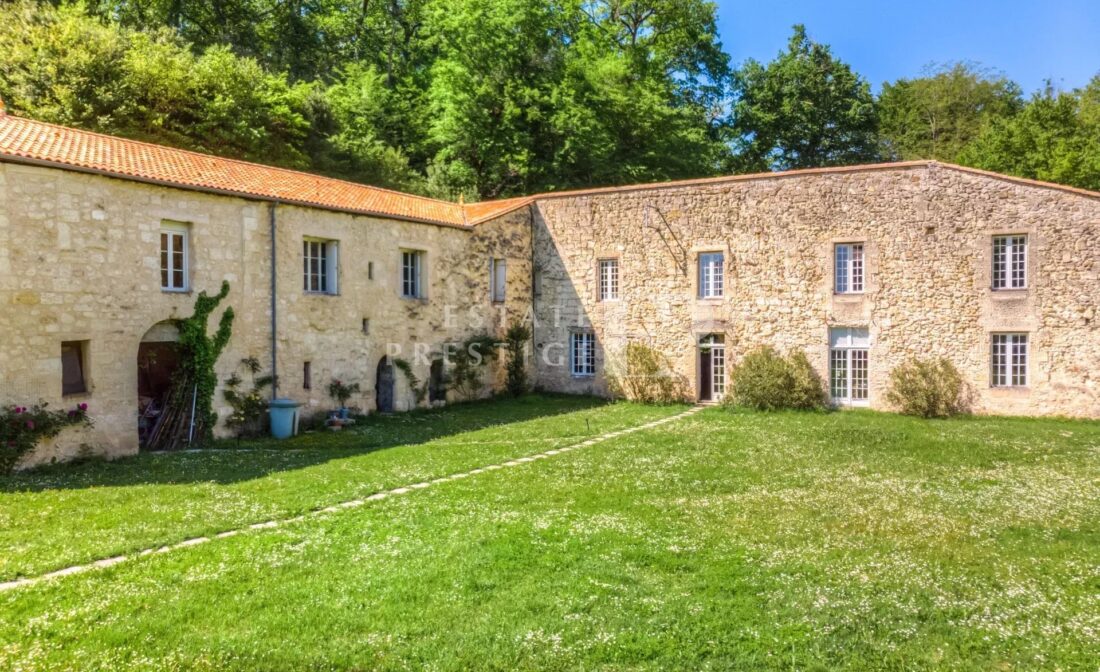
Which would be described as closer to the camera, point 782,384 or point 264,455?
point 264,455

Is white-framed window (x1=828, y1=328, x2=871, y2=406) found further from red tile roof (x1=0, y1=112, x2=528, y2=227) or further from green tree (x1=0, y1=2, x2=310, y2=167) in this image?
green tree (x1=0, y1=2, x2=310, y2=167)

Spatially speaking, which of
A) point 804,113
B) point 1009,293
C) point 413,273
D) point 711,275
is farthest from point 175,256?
point 804,113

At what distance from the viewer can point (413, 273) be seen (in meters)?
21.2

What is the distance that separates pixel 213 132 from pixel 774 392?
22399mm

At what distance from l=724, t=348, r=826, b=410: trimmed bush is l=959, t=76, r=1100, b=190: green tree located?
16.8 m

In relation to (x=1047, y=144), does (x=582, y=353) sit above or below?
below

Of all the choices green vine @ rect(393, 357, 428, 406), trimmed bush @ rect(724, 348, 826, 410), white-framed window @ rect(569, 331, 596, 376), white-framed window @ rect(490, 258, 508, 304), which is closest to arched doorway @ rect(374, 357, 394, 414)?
green vine @ rect(393, 357, 428, 406)

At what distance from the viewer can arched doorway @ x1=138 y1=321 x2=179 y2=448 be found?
49.0ft

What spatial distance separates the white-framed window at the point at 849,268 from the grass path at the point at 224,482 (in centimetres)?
758

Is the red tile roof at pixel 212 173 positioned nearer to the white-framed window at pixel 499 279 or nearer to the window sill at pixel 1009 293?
the white-framed window at pixel 499 279

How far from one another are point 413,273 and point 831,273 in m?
12.1

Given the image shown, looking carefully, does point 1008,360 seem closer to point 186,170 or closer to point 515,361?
point 515,361

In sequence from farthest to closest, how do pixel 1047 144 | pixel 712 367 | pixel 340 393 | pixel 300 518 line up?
1. pixel 1047 144
2. pixel 712 367
3. pixel 340 393
4. pixel 300 518

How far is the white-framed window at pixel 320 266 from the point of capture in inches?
709
